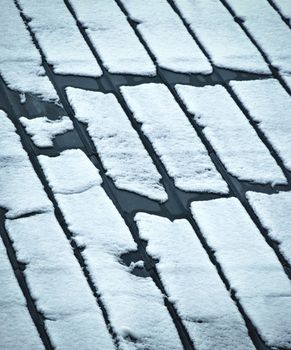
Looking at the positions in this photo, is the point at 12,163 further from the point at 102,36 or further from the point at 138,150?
the point at 102,36

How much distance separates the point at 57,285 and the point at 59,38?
1.28m

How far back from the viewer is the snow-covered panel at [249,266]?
139 cm

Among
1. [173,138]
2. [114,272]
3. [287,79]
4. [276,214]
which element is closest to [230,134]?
[173,138]

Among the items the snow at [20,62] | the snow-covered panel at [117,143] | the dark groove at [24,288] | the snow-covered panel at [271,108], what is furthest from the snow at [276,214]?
the snow at [20,62]

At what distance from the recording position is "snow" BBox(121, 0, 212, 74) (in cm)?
214

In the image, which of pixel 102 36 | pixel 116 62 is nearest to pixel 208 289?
pixel 116 62

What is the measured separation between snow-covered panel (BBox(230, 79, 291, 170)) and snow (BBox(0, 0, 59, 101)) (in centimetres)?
87

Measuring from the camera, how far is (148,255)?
1504mm

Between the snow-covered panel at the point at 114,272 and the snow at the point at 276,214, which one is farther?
the snow at the point at 276,214

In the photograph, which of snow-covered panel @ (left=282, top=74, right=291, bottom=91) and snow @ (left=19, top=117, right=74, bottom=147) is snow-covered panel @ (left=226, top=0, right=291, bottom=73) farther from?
snow @ (left=19, top=117, right=74, bottom=147)

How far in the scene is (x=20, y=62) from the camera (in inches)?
80.2

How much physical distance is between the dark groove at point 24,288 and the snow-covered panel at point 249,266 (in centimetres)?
62

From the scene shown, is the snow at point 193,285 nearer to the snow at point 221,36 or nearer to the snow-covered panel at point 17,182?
the snow-covered panel at point 17,182

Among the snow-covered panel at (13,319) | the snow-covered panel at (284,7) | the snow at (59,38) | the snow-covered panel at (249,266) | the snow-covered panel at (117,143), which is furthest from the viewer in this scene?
the snow-covered panel at (284,7)
